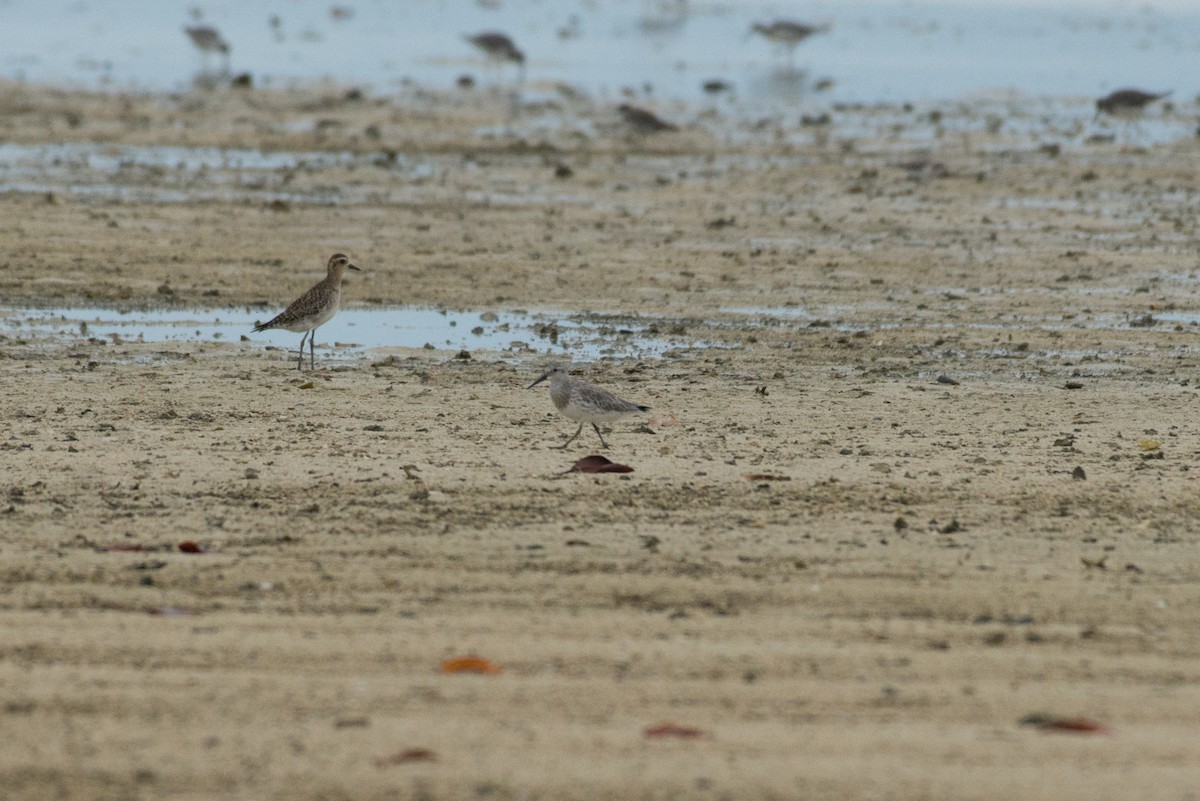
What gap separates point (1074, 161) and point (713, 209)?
700cm

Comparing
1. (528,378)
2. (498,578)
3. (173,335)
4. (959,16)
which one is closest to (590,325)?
(528,378)

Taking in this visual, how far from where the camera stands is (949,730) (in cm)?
559

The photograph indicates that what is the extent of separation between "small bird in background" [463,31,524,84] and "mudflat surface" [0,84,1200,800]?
68.1 feet

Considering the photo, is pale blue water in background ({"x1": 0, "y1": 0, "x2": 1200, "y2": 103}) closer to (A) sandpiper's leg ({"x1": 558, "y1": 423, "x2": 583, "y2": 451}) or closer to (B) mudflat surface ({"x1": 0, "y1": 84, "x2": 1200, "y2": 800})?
(B) mudflat surface ({"x1": 0, "y1": 84, "x2": 1200, "y2": 800})

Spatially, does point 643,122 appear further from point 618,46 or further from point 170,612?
point 618,46

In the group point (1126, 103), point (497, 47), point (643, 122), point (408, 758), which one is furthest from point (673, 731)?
point (497, 47)

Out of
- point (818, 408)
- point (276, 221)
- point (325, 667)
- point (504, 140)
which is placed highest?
point (504, 140)

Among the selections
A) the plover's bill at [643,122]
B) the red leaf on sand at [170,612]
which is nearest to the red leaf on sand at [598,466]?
the red leaf on sand at [170,612]

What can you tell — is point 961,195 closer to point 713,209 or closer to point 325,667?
point 713,209

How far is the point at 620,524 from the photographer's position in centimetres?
791

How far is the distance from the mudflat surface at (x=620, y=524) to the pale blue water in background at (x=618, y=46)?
760 inches

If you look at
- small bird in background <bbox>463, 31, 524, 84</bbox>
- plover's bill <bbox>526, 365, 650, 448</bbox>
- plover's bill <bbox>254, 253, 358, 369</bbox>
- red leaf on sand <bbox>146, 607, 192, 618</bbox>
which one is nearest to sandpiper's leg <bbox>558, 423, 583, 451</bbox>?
plover's bill <bbox>526, 365, 650, 448</bbox>

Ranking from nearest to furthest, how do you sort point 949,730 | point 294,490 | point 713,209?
1. point 949,730
2. point 294,490
3. point 713,209

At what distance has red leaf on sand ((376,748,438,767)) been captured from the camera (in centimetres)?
529
